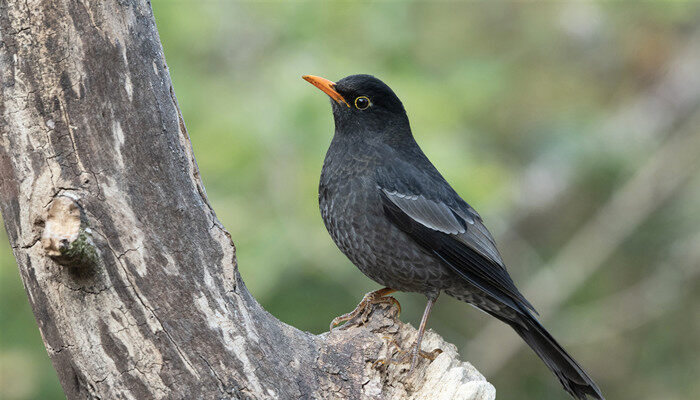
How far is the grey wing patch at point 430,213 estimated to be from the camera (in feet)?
15.3

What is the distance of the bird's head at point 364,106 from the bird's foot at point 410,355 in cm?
162

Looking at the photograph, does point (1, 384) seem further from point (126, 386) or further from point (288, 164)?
point (126, 386)

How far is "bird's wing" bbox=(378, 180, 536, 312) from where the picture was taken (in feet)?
15.1

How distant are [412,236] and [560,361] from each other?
124 centimetres

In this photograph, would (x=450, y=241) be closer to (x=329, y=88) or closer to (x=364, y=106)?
(x=364, y=106)

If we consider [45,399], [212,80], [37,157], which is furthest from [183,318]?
[45,399]

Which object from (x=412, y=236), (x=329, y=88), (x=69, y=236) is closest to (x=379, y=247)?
(x=412, y=236)

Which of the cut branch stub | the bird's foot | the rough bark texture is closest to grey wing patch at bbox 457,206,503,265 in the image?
the bird's foot

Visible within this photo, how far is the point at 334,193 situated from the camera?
4711 millimetres

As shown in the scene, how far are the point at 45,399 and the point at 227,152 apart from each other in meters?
3.05

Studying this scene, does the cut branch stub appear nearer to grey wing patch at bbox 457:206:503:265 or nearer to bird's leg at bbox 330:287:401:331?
bird's leg at bbox 330:287:401:331

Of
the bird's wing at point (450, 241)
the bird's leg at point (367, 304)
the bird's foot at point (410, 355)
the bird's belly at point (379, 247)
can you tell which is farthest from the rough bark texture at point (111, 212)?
the bird's wing at point (450, 241)

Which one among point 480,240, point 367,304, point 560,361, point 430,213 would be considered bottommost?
point 560,361

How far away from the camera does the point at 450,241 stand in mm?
4719
